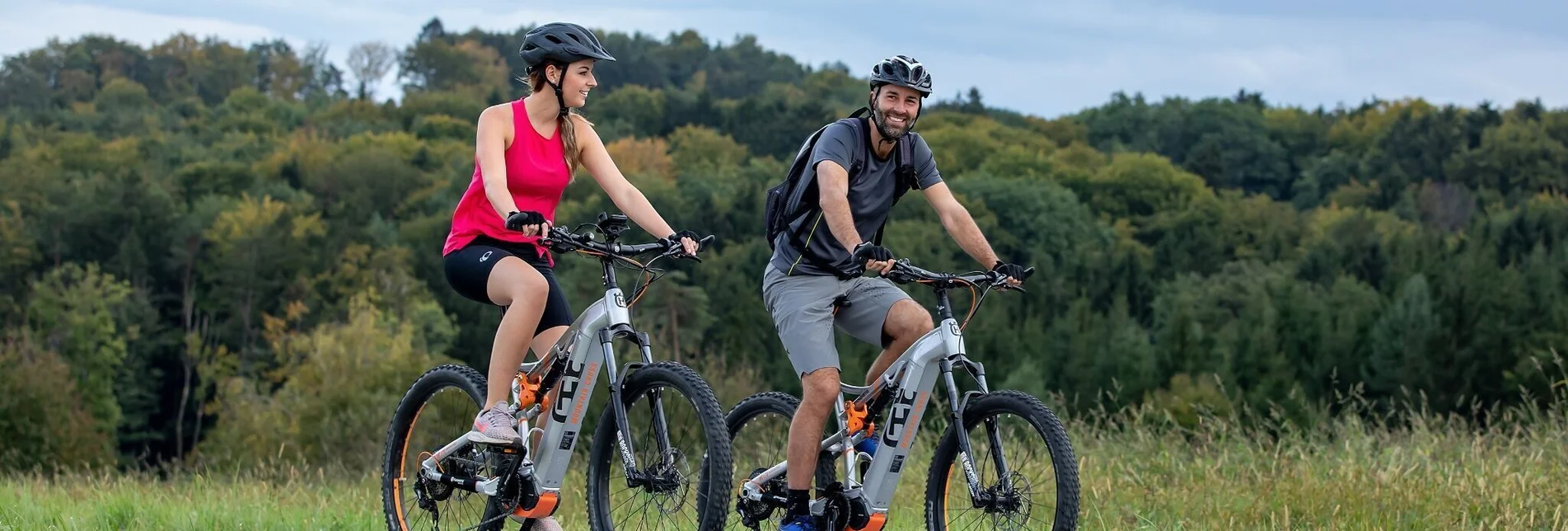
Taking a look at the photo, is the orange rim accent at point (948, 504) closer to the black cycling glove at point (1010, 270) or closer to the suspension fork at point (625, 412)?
the black cycling glove at point (1010, 270)

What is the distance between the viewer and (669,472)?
6.61 m

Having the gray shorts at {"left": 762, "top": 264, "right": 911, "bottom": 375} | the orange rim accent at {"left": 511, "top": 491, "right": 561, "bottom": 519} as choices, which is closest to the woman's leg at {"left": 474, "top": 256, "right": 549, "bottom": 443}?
the orange rim accent at {"left": 511, "top": 491, "right": 561, "bottom": 519}

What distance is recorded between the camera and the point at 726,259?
8675cm

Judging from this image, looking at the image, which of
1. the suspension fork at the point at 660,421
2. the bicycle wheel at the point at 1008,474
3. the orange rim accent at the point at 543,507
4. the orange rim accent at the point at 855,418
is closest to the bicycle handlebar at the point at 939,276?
the bicycle wheel at the point at 1008,474

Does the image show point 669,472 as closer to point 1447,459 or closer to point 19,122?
point 1447,459

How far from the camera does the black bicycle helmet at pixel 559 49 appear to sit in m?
6.78

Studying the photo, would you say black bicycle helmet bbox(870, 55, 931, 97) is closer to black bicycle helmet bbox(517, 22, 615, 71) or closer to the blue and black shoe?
black bicycle helmet bbox(517, 22, 615, 71)

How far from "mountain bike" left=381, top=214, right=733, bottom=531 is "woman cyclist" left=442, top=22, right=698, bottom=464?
12 cm

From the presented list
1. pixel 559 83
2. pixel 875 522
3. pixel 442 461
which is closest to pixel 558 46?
pixel 559 83

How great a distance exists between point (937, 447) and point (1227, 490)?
7.63 feet

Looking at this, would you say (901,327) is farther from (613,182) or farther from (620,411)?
(613,182)

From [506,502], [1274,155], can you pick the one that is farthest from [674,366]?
[1274,155]

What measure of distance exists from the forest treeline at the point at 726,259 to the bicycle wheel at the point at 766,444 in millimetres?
15018

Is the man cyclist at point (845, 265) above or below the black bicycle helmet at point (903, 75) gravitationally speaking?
below
